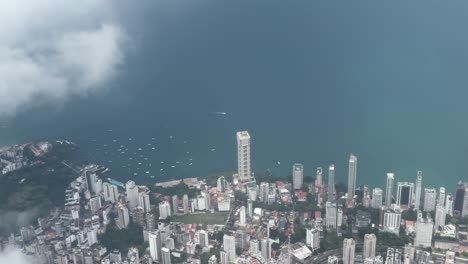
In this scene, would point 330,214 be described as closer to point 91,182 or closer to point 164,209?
point 164,209

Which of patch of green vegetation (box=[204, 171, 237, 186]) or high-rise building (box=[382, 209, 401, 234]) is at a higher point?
patch of green vegetation (box=[204, 171, 237, 186])

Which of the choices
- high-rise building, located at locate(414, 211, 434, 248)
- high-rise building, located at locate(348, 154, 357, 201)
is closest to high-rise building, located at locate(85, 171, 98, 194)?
high-rise building, located at locate(348, 154, 357, 201)

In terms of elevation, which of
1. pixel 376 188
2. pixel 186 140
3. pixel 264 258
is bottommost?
pixel 264 258

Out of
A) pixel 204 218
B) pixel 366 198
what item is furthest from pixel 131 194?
pixel 366 198

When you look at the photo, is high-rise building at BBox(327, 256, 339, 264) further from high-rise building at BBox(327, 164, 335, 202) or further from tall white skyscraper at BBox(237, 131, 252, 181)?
tall white skyscraper at BBox(237, 131, 252, 181)

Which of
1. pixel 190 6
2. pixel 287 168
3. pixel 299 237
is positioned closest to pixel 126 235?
pixel 299 237

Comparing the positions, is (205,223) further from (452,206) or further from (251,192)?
(452,206)

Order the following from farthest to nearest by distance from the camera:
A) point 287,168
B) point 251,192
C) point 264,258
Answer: point 287,168
point 251,192
point 264,258
